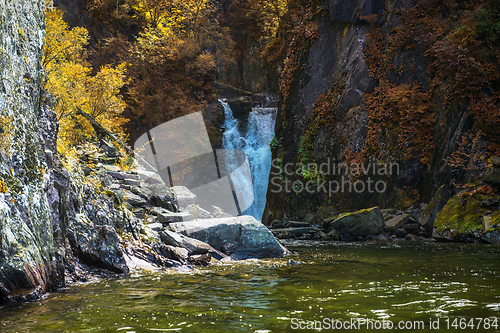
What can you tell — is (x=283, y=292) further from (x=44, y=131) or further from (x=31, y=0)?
(x=31, y=0)

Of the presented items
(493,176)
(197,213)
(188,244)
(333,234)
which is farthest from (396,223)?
(188,244)

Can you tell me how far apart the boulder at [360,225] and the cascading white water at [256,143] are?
10.8 metres

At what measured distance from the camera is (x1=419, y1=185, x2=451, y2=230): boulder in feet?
41.9

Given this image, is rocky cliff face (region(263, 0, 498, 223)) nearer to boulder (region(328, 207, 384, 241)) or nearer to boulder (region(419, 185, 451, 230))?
boulder (region(419, 185, 451, 230))

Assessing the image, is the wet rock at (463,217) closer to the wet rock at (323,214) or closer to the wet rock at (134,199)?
the wet rock at (323,214)

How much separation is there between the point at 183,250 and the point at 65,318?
4.50 metres

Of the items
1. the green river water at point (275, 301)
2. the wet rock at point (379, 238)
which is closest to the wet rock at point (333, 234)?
the wet rock at point (379, 238)

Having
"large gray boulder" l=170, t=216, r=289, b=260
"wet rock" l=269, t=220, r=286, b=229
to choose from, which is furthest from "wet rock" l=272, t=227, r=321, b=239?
"large gray boulder" l=170, t=216, r=289, b=260

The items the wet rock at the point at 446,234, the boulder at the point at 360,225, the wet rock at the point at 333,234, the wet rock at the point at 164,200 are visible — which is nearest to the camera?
the wet rock at the point at 446,234

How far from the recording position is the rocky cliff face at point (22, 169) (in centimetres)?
409

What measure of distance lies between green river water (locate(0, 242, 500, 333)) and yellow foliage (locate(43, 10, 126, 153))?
269 inches

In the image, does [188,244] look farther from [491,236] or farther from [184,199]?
[491,236]

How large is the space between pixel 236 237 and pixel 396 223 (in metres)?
7.23

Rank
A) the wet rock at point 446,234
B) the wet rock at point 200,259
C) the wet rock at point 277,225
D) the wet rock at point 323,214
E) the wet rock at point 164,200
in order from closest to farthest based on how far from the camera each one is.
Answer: the wet rock at point 200,259, the wet rock at point 446,234, the wet rock at point 164,200, the wet rock at point 323,214, the wet rock at point 277,225
